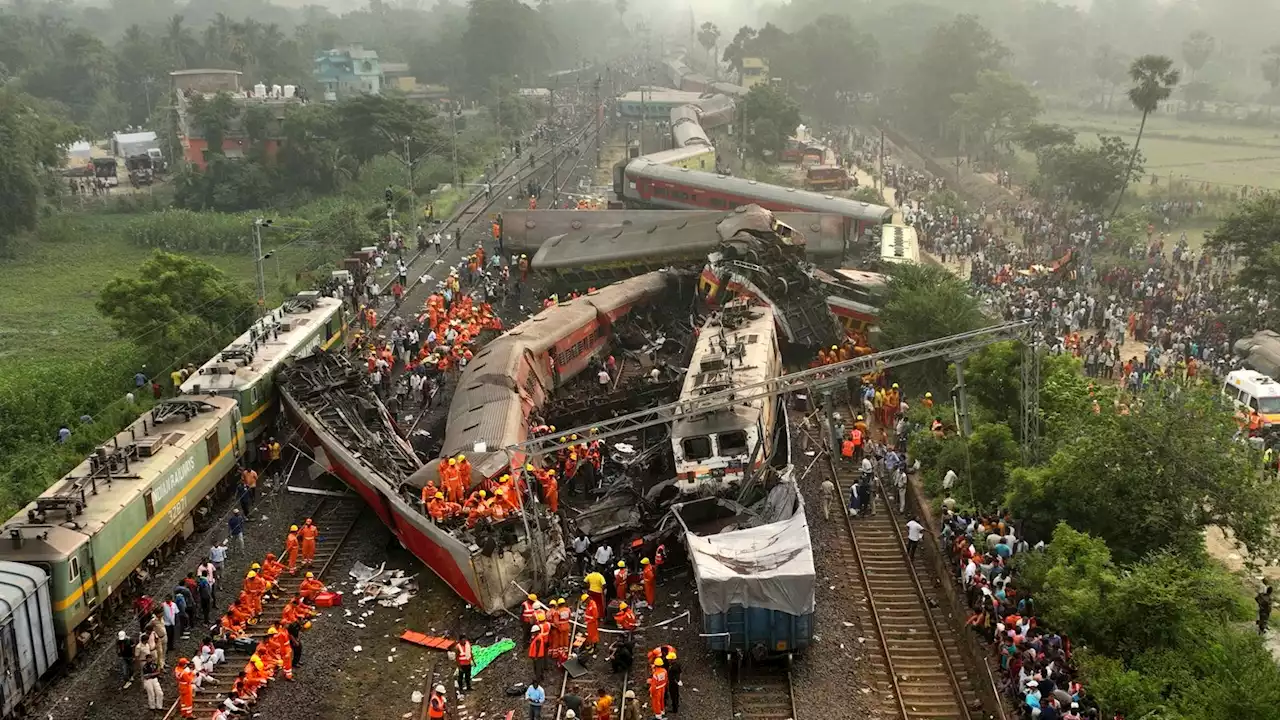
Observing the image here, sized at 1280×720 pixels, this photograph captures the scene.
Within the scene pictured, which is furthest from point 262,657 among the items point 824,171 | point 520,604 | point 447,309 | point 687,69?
point 687,69

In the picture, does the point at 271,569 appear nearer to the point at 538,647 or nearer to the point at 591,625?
the point at 538,647

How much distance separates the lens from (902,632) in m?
19.5

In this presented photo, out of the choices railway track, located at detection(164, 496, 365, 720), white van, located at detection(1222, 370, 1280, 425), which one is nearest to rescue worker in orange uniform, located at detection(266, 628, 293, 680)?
railway track, located at detection(164, 496, 365, 720)

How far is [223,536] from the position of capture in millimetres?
23656

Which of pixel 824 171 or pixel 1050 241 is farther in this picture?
pixel 824 171

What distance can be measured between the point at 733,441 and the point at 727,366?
134 inches

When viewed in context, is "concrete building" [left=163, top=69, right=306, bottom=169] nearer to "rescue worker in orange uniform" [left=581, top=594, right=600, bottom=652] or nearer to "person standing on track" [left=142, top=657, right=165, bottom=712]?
"person standing on track" [left=142, top=657, right=165, bottom=712]

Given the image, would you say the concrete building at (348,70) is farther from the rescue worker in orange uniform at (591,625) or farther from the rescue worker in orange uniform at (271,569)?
the rescue worker in orange uniform at (591,625)

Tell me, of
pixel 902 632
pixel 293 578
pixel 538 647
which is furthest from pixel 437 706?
pixel 902 632

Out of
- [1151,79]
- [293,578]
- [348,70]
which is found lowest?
[293,578]

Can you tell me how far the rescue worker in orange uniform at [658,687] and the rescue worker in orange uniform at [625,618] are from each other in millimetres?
1987

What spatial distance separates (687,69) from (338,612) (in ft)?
421

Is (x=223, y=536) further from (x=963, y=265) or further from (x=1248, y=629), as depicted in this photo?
(x=963, y=265)

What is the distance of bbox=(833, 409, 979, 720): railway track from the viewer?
17.4 metres
